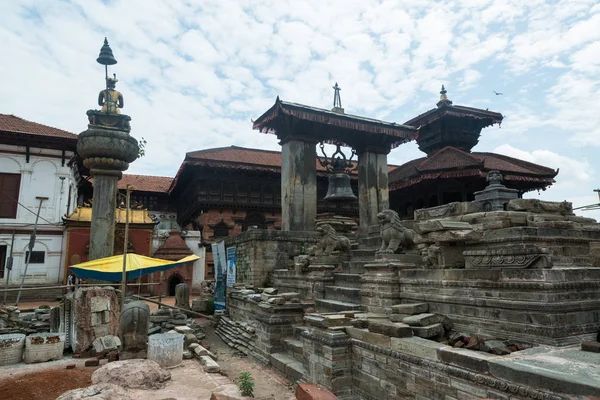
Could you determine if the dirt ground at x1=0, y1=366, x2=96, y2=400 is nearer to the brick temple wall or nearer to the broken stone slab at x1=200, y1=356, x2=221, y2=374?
the broken stone slab at x1=200, y1=356, x2=221, y2=374

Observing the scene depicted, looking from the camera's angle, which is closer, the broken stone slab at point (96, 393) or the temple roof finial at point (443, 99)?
the broken stone slab at point (96, 393)

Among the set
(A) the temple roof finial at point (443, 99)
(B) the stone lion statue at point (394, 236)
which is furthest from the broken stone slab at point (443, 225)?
(A) the temple roof finial at point (443, 99)

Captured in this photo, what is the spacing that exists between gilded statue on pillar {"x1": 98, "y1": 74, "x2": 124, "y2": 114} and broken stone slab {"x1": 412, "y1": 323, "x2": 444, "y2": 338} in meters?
10.3

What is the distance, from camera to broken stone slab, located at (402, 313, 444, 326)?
5.57 meters

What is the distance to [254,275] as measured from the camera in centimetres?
1295

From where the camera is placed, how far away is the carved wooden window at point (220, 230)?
83.2 ft

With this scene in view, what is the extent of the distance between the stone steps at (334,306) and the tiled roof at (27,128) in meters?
19.4

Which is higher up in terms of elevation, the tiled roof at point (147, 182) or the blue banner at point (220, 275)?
the tiled roof at point (147, 182)

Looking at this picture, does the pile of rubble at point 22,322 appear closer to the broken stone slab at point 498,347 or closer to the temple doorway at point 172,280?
the temple doorway at point 172,280

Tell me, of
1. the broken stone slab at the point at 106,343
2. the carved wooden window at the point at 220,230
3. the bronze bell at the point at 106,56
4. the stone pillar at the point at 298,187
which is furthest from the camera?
the carved wooden window at the point at 220,230

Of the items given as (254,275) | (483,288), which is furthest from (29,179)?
(483,288)

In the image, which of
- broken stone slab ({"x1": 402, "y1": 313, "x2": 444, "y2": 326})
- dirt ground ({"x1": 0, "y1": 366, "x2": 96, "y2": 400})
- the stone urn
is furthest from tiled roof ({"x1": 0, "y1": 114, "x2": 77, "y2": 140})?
broken stone slab ({"x1": 402, "y1": 313, "x2": 444, "y2": 326})

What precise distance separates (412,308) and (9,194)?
23.4m

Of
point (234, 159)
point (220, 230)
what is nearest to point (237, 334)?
point (220, 230)
